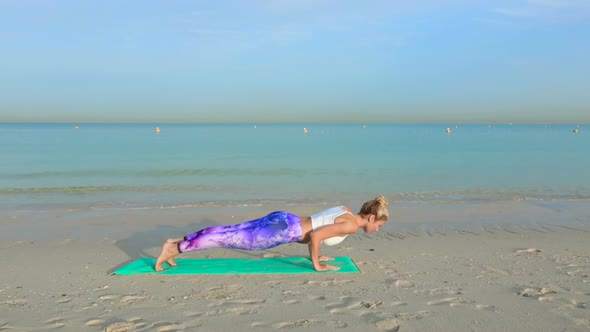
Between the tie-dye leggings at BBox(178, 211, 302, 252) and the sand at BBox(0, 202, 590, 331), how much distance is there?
37cm

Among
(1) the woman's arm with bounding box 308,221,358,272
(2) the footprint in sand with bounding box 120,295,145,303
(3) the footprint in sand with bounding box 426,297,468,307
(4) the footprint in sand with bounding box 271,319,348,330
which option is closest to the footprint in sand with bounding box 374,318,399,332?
(4) the footprint in sand with bounding box 271,319,348,330

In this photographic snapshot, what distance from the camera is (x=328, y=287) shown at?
5.21 meters

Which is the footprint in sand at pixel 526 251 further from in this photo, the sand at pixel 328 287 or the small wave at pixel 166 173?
the small wave at pixel 166 173

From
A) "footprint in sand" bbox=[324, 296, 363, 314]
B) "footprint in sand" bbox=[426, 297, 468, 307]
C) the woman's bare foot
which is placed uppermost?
the woman's bare foot

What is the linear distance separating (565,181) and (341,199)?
384 inches

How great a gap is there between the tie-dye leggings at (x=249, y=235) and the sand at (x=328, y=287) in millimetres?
371

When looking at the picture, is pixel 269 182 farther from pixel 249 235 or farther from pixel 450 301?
pixel 450 301

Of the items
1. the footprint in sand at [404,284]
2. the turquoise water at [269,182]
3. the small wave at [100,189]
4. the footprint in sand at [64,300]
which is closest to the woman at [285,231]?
the footprint in sand at [404,284]

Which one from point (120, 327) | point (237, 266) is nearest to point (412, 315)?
point (237, 266)

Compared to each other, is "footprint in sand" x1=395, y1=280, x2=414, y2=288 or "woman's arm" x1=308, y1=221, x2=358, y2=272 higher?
"woman's arm" x1=308, y1=221, x2=358, y2=272

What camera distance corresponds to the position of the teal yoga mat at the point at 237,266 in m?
5.71

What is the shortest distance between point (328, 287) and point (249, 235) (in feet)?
3.53

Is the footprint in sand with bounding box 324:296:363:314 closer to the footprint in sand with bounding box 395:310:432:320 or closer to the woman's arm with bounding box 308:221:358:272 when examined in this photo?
the footprint in sand with bounding box 395:310:432:320

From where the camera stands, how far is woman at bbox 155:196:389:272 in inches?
218
